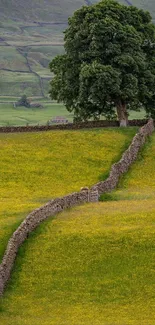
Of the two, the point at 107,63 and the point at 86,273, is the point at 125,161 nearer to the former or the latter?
the point at 107,63

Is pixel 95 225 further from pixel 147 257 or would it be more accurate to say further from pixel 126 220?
pixel 147 257

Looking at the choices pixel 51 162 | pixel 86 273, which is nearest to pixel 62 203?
pixel 86 273

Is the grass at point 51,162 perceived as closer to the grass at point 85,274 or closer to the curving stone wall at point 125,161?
the curving stone wall at point 125,161

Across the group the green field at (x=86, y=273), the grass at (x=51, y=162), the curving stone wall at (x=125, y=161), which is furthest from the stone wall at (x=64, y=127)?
the green field at (x=86, y=273)

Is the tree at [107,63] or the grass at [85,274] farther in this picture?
the tree at [107,63]

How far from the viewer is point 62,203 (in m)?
59.8

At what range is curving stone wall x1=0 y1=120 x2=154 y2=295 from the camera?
155 ft

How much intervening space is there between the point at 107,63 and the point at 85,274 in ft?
184

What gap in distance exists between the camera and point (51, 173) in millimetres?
78938

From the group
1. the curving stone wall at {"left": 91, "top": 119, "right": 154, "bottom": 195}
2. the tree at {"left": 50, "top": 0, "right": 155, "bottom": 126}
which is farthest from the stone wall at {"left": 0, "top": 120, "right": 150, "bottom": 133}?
the curving stone wall at {"left": 91, "top": 119, "right": 154, "bottom": 195}

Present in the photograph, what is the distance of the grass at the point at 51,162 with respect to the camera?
71.1 m

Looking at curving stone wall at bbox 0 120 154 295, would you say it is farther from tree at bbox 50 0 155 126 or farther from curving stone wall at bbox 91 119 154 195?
tree at bbox 50 0 155 126

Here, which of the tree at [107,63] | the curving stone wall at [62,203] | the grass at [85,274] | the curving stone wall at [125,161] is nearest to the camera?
the grass at [85,274]

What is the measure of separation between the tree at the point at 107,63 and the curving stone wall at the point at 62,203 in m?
8.89
